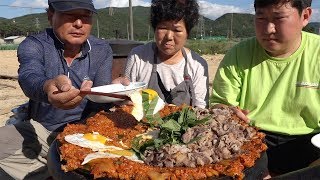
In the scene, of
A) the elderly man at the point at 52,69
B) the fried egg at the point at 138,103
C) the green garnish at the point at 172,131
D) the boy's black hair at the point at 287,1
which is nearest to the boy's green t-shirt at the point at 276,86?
the boy's black hair at the point at 287,1

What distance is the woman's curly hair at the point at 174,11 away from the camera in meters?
3.81

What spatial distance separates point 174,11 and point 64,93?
1.67 m

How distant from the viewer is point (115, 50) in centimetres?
538

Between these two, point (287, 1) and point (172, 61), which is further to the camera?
point (172, 61)

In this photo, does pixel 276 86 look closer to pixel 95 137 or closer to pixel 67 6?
pixel 95 137

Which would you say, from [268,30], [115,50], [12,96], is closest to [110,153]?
[268,30]

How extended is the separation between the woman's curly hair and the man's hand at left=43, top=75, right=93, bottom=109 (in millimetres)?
1443

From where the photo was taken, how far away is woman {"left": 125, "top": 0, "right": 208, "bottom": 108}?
383 centimetres

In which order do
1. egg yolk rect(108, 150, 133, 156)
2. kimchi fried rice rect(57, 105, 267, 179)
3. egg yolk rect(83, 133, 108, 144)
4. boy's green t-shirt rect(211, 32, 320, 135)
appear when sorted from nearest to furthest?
1. kimchi fried rice rect(57, 105, 267, 179)
2. egg yolk rect(108, 150, 133, 156)
3. egg yolk rect(83, 133, 108, 144)
4. boy's green t-shirt rect(211, 32, 320, 135)

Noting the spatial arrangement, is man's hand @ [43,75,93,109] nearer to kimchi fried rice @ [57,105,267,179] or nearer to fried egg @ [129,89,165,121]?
kimchi fried rice @ [57,105,267,179]

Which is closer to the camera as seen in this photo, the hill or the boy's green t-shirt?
the boy's green t-shirt

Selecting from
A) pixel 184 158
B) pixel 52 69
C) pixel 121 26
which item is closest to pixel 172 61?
pixel 52 69

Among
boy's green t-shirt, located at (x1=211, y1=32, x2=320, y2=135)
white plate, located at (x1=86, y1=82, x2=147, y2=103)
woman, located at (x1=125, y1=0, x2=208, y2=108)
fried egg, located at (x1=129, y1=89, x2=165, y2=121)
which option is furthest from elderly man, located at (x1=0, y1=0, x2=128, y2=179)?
boy's green t-shirt, located at (x1=211, y1=32, x2=320, y2=135)

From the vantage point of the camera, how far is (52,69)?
3.66 m
